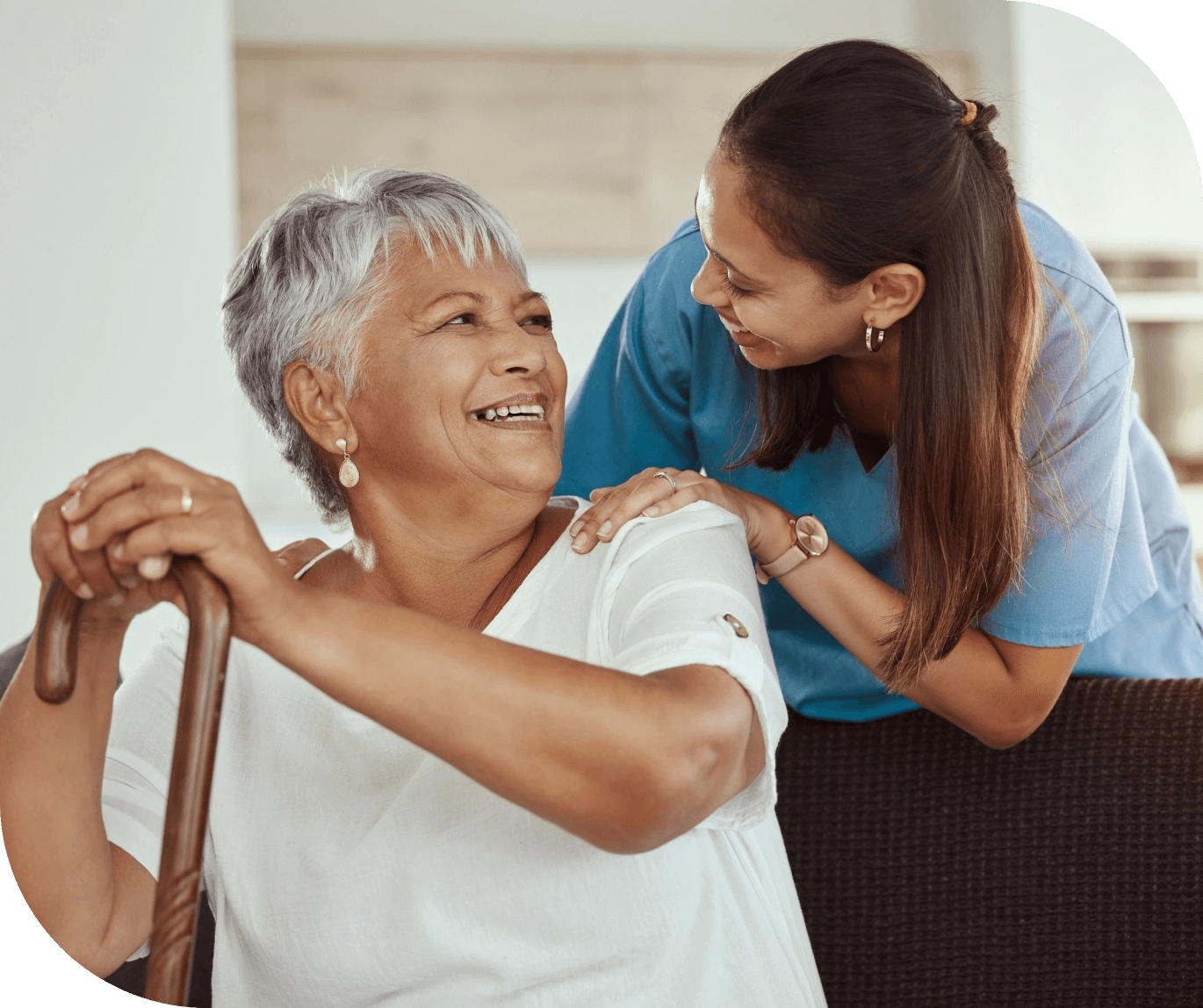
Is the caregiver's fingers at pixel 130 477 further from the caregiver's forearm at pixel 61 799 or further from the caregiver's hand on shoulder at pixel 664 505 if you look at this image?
the caregiver's hand on shoulder at pixel 664 505

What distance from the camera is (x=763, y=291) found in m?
1.30

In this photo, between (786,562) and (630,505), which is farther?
(786,562)

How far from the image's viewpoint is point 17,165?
9.09 ft

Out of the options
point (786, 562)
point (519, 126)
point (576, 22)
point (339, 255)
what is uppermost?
point (576, 22)

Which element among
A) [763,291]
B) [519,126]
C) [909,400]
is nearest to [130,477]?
[763,291]

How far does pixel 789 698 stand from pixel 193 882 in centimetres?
103

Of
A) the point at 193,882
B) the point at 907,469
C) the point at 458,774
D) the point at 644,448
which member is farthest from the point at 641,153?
the point at 193,882

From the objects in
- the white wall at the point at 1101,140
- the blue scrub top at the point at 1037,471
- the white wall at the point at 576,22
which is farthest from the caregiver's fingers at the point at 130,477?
the white wall at the point at 1101,140

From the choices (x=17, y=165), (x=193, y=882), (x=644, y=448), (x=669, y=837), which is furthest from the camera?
(x=17, y=165)

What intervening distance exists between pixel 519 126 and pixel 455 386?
3.09 m

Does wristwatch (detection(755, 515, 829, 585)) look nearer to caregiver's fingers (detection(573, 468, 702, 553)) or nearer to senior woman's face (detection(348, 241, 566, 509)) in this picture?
caregiver's fingers (detection(573, 468, 702, 553))

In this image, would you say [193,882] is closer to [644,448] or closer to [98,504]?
[98,504]

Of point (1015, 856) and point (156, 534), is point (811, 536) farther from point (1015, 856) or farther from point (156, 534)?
point (156, 534)

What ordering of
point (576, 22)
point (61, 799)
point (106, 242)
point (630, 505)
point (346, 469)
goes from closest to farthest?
point (61, 799) < point (630, 505) < point (346, 469) < point (106, 242) < point (576, 22)
